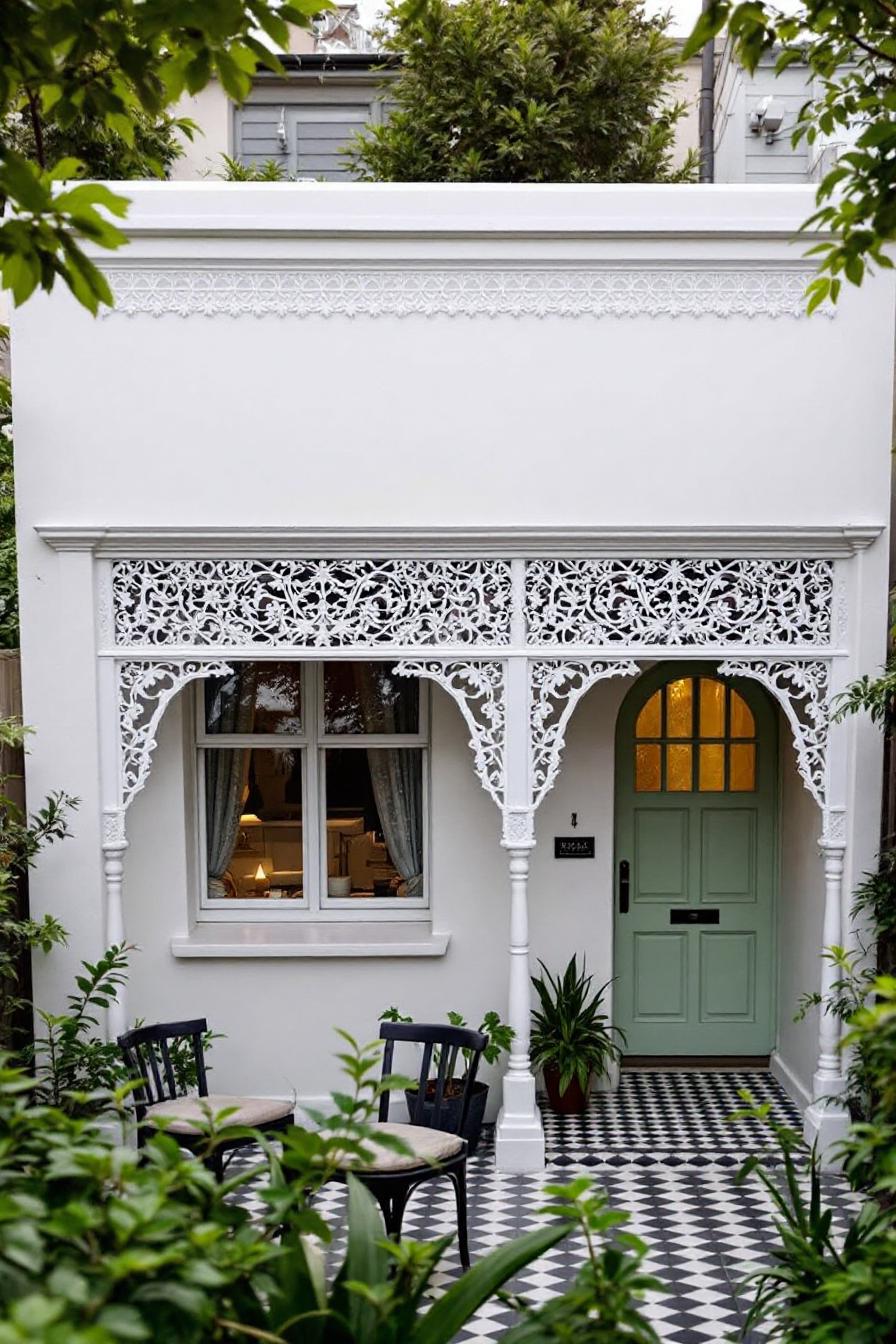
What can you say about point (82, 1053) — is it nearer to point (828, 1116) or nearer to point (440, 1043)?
point (440, 1043)

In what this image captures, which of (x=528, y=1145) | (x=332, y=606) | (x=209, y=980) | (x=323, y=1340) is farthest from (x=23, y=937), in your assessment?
(x=323, y=1340)

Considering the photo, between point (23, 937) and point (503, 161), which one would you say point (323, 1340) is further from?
point (503, 161)

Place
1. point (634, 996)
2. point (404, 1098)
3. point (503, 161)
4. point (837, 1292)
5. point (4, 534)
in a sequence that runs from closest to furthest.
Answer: point (837, 1292) < point (404, 1098) < point (634, 996) < point (4, 534) < point (503, 161)

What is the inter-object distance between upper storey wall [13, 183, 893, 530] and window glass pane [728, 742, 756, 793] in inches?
74.5

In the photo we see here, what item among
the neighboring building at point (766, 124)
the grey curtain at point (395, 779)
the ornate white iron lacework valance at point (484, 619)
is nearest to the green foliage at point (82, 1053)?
the ornate white iron lacework valance at point (484, 619)

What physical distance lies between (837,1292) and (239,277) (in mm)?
5303

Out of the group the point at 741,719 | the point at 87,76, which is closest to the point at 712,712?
the point at 741,719

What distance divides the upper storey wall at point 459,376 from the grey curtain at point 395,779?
135cm

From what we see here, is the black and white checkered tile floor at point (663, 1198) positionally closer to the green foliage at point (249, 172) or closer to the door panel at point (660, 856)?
the door panel at point (660, 856)

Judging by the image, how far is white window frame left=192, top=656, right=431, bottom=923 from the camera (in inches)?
291

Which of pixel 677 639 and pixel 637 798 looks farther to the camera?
pixel 637 798

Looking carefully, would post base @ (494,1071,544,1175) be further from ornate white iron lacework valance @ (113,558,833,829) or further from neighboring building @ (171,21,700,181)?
neighboring building @ (171,21,700,181)

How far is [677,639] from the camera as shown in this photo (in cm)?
647

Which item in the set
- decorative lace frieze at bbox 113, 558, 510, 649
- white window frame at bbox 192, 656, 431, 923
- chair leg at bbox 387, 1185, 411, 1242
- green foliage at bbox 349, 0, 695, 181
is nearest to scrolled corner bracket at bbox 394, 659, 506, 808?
decorative lace frieze at bbox 113, 558, 510, 649
